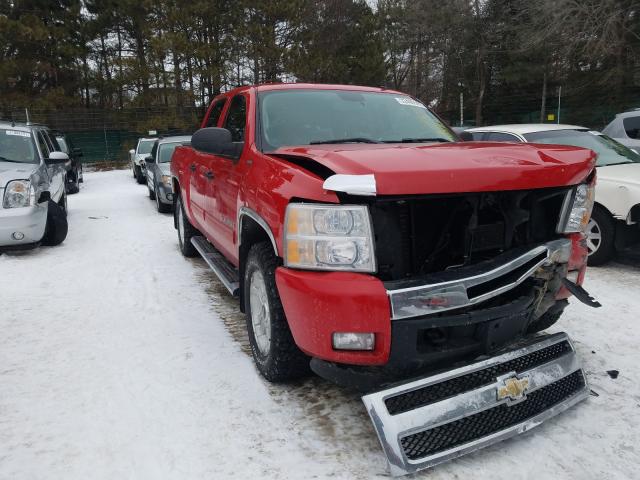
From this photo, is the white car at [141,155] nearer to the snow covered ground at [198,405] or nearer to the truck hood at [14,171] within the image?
the truck hood at [14,171]

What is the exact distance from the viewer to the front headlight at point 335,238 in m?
2.31

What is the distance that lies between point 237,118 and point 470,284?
2536 millimetres

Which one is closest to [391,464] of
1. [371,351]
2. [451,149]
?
[371,351]

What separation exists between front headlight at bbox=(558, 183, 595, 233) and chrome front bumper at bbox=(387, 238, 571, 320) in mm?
179

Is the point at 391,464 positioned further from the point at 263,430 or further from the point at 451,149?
the point at 451,149

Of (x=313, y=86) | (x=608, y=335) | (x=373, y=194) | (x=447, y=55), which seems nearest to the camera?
A: (x=373, y=194)

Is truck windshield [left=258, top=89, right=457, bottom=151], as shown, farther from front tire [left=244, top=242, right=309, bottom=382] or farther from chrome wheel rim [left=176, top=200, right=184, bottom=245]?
chrome wheel rim [left=176, top=200, right=184, bottom=245]

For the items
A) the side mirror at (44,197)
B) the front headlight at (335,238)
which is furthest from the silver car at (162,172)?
the front headlight at (335,238)

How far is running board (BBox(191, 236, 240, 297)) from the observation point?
3782 millimetres

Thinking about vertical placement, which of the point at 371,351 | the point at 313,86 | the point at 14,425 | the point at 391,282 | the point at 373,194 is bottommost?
the point at 14,425

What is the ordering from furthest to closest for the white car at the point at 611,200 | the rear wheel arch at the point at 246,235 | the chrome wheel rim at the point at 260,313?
the white car at the point at 611,200, the rear wheel arch at the point at 246,235, the chrome wheel rim at the point at 260,313

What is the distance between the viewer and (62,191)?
357 inches

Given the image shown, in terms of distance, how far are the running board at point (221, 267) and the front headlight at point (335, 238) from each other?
1344mm

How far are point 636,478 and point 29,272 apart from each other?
5975mm
